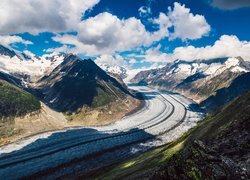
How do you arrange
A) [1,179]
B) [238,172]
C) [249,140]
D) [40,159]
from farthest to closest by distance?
[40,159] → [1,179] → [249,140] → [238,172]

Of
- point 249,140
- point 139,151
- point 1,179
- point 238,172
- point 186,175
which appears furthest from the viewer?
point 139,151

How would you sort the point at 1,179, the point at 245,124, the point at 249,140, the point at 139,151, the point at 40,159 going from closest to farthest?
the point at 249,140 → the point at 245,124 → the point at 1,179 → the point at 40,159 → the point at 139,151

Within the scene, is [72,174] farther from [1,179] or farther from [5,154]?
[5,154]

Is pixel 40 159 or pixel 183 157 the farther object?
pixel 40 159

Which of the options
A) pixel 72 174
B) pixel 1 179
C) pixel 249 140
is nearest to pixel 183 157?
pixel 249 140

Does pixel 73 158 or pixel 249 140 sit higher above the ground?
pixel 249 140

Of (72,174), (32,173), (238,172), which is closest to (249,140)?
(238,172)

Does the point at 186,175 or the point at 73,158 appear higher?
the point at 186,175

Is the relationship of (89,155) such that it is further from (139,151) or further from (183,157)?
(183,157)

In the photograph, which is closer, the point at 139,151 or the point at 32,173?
the point at 32,173
